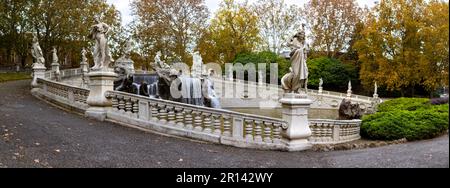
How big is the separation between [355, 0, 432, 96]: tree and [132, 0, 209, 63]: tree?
695 inches

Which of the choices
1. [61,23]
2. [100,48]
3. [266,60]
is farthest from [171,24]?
[100,48]

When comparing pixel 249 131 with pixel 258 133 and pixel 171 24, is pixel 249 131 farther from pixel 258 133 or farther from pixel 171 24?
pixel 171 24

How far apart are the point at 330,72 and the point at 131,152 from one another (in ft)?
132

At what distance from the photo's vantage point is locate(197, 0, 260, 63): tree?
46094mm

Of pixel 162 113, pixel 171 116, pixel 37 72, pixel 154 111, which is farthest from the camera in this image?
pixel 37 72

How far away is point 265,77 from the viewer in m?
45.3

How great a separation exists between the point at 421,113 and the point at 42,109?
1259 cm

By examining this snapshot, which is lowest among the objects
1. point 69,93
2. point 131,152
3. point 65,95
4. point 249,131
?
point 131,152

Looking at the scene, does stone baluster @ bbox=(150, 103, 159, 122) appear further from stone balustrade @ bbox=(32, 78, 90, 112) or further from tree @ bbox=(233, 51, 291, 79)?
tree @ bbox=(233, 51, 291, 79)

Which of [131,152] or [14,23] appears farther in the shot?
[14,23]

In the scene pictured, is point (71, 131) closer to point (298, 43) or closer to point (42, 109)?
point (42, 109)

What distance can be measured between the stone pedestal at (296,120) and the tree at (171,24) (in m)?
29.1

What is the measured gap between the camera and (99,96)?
11281 millimetres
